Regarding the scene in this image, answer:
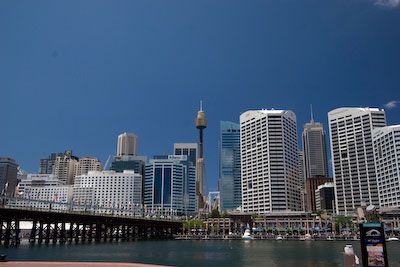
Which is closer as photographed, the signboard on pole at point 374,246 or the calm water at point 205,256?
the signboard on pole at point 374,246

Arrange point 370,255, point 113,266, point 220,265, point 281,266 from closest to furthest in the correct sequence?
point 370,255
point 113,266
point 281,266
point 220,265

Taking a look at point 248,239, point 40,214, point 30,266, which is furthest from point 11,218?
point 30,266

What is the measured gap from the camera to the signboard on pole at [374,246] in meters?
28.2

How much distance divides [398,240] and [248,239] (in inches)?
2704

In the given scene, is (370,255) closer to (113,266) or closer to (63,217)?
(113,266)

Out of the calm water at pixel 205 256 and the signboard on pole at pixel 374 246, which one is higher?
the signboard on pole at pixel 374 246

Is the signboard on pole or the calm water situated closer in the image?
the signboard on pole

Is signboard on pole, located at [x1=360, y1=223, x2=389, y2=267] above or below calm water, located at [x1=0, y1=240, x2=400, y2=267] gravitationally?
above

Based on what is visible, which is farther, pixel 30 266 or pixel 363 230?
pixel 30 266

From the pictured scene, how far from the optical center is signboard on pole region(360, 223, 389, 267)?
28.2 m

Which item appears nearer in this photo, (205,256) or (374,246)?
(374,246)

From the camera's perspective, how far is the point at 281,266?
210ft

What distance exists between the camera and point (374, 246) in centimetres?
2848

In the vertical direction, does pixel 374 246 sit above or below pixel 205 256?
above
